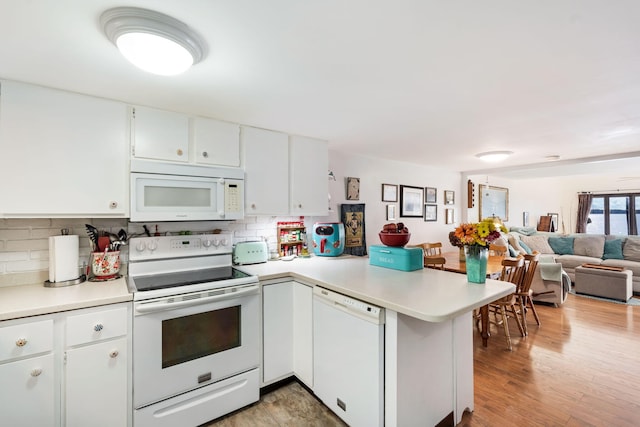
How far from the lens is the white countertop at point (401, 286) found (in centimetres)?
140

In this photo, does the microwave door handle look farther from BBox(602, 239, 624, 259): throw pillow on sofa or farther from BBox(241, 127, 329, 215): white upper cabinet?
BBox(602, 239, 624, 259): throw pillow on sofa

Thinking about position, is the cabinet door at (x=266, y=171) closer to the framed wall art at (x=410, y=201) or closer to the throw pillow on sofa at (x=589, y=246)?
the framed wall art at (x=410, y=201)

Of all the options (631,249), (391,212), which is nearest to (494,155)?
(391,212)

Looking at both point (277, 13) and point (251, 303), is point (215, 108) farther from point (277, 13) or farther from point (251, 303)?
point (251, 303)

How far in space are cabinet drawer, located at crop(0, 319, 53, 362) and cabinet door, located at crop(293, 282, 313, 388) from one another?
4.83 ft

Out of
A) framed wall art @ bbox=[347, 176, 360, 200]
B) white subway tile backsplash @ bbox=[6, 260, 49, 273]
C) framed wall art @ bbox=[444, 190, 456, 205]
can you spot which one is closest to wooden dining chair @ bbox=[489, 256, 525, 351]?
framed wall art @ bbox=[347, 176, 360, 200]

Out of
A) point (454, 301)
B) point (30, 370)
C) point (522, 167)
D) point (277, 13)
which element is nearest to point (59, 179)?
point (30, 370)

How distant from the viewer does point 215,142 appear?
2316mm

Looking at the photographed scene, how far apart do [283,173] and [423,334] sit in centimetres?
180

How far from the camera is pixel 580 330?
331 centimetres

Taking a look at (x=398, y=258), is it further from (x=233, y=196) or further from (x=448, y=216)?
(x=448, y=216)

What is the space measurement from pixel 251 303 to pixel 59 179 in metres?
1.47

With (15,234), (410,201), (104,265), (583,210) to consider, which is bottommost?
(104,265)

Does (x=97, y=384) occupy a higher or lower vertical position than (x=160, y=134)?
lower
